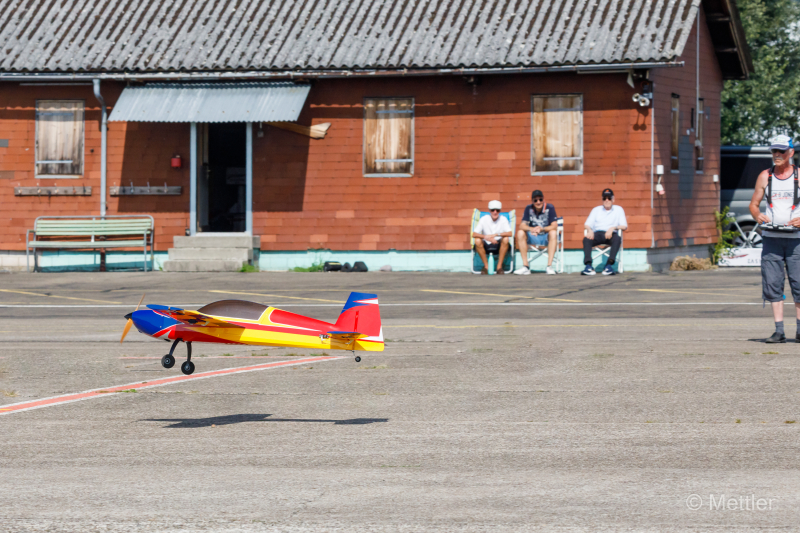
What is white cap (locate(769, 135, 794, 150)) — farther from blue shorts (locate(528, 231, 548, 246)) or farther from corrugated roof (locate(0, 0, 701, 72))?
blue shorts (locate(528, 231, 548, 246))

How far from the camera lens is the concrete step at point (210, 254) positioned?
23.9 m

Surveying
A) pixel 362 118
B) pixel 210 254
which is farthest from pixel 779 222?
pixel 210 254

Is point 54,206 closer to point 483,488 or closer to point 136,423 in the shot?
point 136,423

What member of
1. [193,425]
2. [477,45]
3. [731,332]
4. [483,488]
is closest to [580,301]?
[731,332]

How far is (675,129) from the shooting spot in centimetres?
2486

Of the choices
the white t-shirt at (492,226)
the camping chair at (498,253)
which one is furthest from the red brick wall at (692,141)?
the white t-shirt at (492,226)

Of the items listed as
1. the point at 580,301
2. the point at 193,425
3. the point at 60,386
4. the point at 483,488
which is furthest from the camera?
the point at 580,301

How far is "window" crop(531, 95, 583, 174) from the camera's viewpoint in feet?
76.0

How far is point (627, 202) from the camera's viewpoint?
23.0 m

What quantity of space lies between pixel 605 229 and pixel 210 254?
8.45m

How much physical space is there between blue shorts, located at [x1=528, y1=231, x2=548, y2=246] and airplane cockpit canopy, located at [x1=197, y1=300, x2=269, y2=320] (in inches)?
608

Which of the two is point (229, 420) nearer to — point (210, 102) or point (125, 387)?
point (125, 387)

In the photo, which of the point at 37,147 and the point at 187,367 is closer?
the point at 187,367

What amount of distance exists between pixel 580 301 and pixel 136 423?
9899 millimetres
